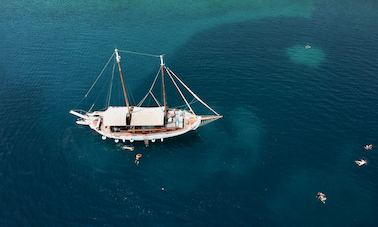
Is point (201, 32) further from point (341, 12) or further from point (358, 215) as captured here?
point (358, 215)

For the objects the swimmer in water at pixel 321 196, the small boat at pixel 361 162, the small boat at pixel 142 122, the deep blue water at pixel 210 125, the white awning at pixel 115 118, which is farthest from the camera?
the small boat at pixel 142 122

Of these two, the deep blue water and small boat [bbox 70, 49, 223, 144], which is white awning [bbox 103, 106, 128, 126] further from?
the deep blue water

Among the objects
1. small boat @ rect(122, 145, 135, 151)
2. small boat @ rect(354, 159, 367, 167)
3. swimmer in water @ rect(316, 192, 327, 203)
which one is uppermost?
small boat @ rect(122, 145, 135, 151)

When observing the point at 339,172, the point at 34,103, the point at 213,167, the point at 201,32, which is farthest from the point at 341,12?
the point at 34,103

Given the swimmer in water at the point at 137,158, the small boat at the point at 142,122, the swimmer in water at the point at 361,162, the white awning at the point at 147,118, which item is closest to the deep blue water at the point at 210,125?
the swimmer in water at the point at 137,158

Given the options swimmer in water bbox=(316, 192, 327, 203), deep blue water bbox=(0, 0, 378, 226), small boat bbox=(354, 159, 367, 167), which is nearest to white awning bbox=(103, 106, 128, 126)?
deep blue water bbox=(0, 0, 378, 226)

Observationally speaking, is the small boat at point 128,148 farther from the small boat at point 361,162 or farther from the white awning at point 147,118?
the small boat at point 361,162

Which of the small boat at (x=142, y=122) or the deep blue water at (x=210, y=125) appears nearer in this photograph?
the deep blue water at (x=210, y=125)

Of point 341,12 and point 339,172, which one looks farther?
point 341,12

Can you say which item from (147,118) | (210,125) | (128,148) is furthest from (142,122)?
(210,125)
